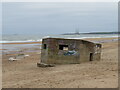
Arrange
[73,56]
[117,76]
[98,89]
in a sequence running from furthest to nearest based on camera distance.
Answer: [73,56], [117,76], [98,89]

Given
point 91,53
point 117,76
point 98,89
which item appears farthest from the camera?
point 91,53

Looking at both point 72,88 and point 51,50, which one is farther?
point 51,50

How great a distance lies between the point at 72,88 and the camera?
8438mm

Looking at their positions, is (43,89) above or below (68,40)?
below

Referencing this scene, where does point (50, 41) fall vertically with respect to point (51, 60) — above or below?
above

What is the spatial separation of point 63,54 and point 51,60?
1031 millimetres

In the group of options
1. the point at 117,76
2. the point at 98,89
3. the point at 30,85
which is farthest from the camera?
the point at 117,76

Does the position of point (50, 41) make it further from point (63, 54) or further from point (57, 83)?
point (57, 83)

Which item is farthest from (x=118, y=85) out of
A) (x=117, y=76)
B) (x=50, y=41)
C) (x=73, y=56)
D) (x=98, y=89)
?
(x=50, y=41)

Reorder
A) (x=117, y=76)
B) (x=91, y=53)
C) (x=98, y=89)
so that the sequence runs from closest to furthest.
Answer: (x=98, y=89)
(x=117, y=76)
(x=91, y=53)

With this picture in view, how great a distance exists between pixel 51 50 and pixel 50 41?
689mm

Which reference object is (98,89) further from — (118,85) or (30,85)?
(30,85)

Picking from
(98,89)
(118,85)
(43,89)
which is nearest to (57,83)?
(43,89)

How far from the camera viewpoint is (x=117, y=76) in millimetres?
10180
